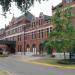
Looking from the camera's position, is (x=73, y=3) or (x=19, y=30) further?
(x=19, y=30)

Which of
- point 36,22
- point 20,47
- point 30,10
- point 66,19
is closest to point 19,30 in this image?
point 20,47

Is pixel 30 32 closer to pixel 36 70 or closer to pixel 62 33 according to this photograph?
pixel 62 33

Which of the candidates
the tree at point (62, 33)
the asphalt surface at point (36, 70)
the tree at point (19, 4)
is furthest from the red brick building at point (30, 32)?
the tree at point (19, 4)

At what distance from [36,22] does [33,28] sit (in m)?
2.96

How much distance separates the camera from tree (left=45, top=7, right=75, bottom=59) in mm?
46531

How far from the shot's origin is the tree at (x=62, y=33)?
1832 inches

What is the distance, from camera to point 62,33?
47.3m

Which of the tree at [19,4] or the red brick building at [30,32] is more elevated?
the red brick building at [30,32]

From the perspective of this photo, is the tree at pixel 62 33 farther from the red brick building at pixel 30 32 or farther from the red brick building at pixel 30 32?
the red brick building at pixel 30 32

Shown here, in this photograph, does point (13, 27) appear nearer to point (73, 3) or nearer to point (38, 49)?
point (38, 49)

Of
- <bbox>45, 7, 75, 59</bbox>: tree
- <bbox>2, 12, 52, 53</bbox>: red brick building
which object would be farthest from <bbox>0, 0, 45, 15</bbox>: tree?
<bbox>2, 12, 52, 53</bbox>: red brick building

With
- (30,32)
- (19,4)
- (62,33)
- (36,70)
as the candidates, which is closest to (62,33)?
(62,33)

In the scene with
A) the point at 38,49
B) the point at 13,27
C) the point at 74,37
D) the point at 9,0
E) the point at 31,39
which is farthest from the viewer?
the point at 13,27

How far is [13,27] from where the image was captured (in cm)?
10262
